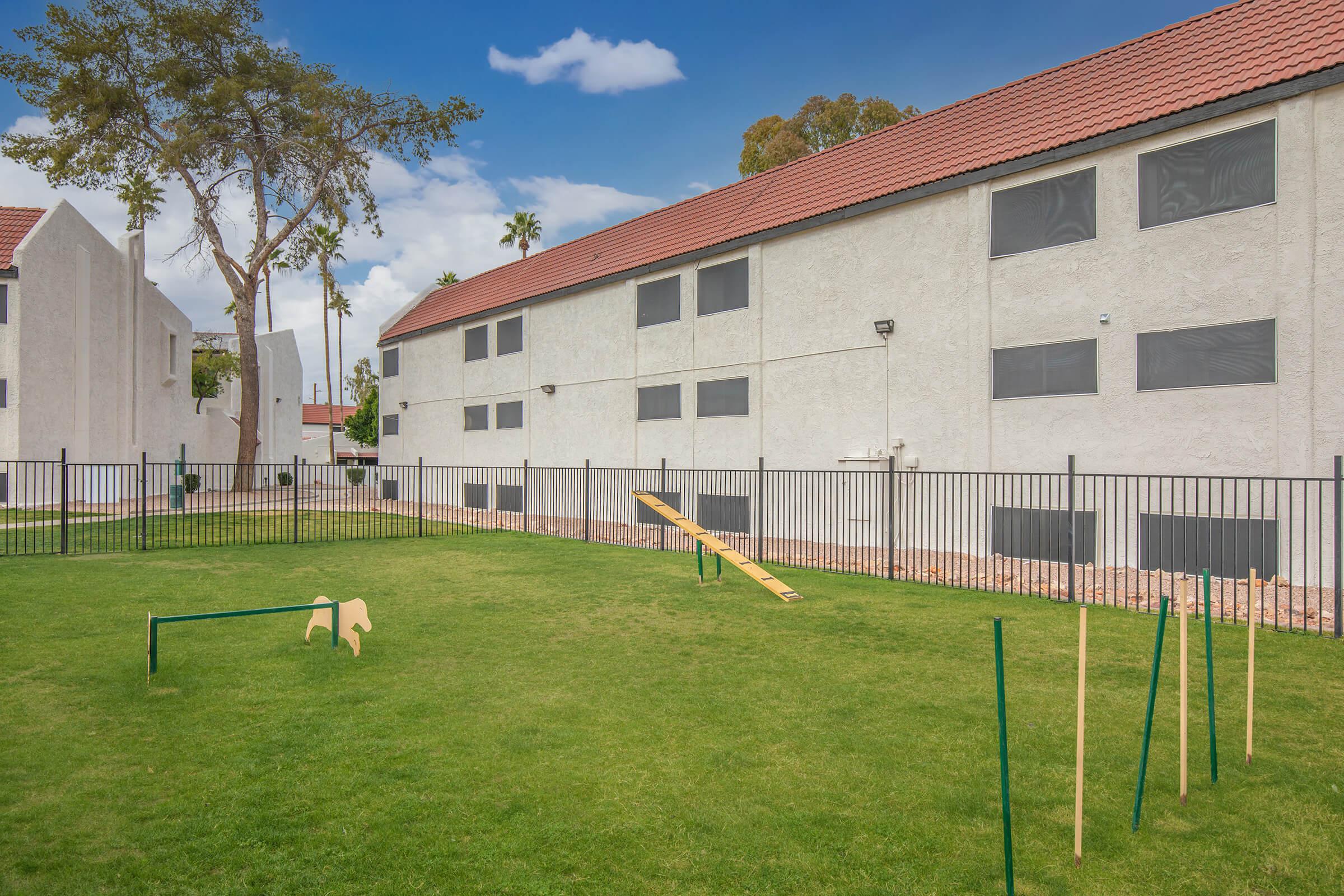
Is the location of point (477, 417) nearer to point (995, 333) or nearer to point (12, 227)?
point (12, 227)

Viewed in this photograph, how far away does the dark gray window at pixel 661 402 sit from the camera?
21.3 m

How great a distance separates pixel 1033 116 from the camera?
48.4ft

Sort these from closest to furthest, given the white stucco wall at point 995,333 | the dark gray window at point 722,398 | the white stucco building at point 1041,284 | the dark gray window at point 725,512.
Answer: the white stucco wall at point 995,333
the white stucco building at point 1041,284
the dark gray window at point 725,512
the dark gray window at point 722,398

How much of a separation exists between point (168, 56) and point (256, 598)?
32176 mm

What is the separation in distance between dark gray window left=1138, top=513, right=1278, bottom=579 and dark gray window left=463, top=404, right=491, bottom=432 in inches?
868

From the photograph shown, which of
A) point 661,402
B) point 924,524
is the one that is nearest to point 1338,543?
point 924,524

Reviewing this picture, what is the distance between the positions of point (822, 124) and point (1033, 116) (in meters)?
21.5

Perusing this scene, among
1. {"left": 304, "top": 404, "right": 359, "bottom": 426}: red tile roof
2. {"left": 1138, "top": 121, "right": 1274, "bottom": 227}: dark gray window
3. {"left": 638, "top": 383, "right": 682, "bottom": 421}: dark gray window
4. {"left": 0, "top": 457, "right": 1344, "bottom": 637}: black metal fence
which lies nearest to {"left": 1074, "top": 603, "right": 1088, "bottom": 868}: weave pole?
{"left": 0, "top": 457, "right": 1344, "bottom": 637}: black metal fence

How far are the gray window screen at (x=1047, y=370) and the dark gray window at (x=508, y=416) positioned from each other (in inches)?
679

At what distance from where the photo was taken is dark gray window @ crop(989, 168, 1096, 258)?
13.6 m

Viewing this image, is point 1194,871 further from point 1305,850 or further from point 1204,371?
point 1204,371

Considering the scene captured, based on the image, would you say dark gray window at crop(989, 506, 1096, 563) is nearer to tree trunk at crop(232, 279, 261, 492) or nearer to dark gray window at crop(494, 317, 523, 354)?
dark gray window at crop(494, 317, 523, 354)

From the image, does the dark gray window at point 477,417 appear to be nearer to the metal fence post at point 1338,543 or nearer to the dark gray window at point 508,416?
the dark gray window at point 508,416

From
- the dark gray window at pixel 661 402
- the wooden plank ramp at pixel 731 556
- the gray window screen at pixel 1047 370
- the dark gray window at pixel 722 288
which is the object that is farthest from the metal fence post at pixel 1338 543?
the dark gray window at pixel 661 402
